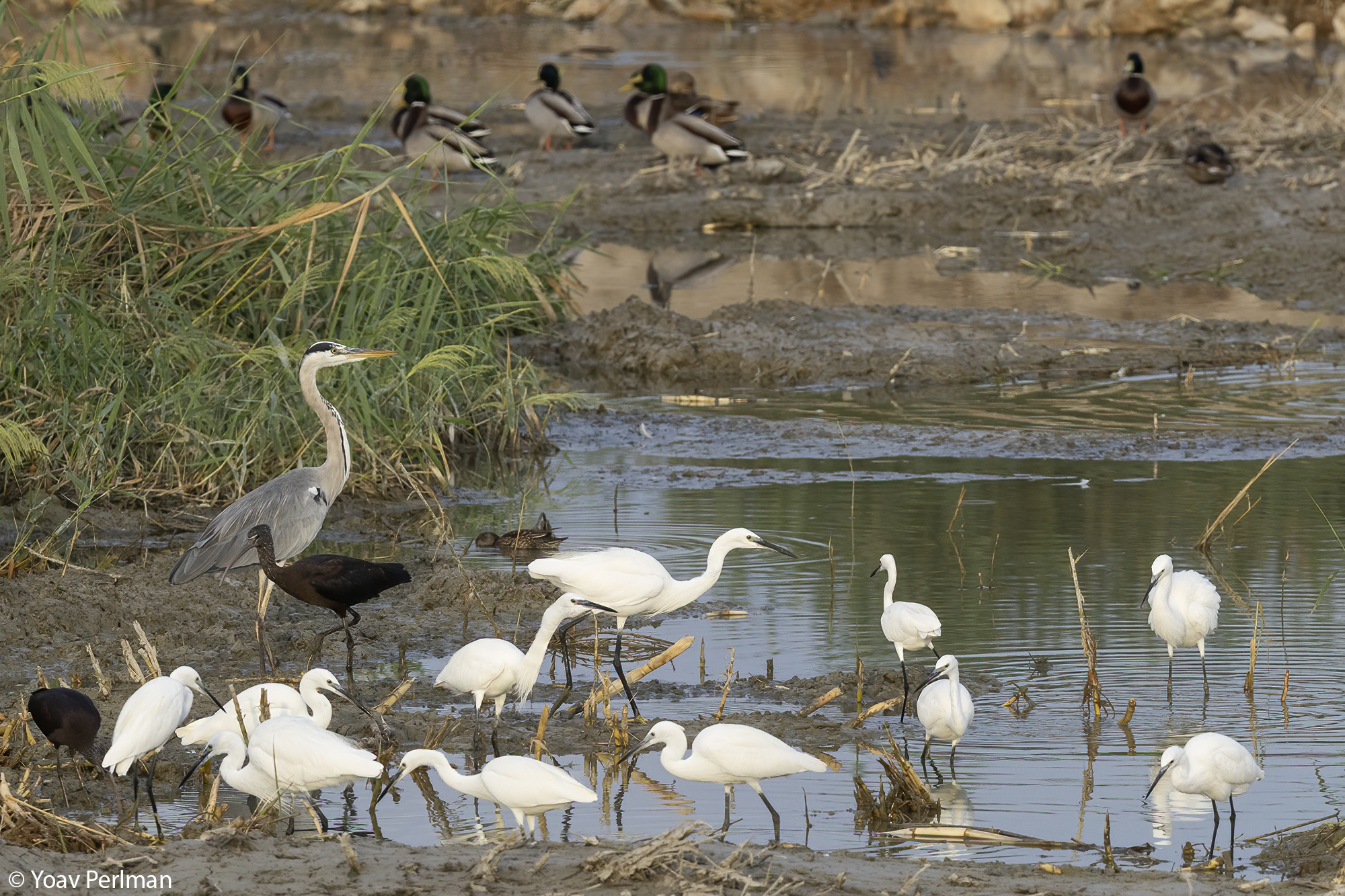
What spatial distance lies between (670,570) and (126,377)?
3.35 meters

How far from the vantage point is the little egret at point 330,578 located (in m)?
6.51

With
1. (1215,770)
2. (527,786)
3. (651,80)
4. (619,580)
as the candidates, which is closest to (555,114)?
(651,80)

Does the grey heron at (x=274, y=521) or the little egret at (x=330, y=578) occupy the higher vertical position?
the grey heron at (x=274, y=521)

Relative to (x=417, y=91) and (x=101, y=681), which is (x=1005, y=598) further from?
(x=417, y=91)

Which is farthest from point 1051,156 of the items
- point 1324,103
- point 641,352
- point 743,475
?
point 743,475

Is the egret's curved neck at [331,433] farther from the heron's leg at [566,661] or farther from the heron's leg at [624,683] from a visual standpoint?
the heron's leg at [624,683]

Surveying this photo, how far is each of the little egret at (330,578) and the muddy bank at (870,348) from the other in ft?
18.7

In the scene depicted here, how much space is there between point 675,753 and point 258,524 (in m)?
2.62

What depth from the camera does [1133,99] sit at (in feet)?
64.7

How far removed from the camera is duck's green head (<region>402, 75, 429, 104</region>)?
19.8 meters

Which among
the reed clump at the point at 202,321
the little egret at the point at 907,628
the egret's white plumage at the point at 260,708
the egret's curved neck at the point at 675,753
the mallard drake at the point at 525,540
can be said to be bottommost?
the egret's curved neck at the point at 675,753

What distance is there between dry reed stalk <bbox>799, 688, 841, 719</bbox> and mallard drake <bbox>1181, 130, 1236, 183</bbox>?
12.9 metres

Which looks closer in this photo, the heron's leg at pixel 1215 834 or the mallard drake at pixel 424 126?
the heron's leg at pixel 1215 834

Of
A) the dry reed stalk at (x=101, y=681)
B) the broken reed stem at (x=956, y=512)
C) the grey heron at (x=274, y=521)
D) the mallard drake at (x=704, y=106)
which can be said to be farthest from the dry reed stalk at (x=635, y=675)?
the mallard drake at (x=704, y=106)
